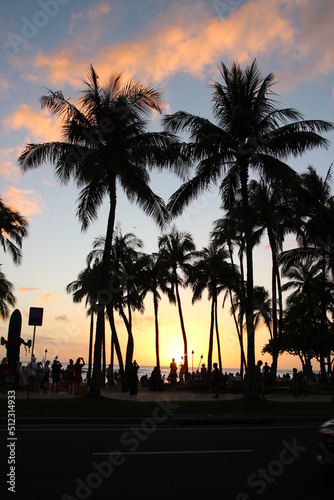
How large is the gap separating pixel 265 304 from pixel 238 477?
63.6m

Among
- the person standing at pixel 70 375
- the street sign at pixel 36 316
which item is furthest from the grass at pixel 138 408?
the person standing at pixel 70 375

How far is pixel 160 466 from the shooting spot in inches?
305

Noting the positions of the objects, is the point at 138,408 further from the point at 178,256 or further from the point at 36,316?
the point at 178,256

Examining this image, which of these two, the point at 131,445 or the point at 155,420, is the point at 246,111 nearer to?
the point at 155,420

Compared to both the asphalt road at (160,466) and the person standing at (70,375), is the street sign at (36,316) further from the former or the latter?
the person standing at (70,375)

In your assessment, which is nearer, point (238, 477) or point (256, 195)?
point (238, 477)

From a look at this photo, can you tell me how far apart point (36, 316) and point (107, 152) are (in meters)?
8.40

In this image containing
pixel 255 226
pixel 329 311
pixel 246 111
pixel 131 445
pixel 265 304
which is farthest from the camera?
pixel 265 304

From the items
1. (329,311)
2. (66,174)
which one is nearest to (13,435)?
(66,174)

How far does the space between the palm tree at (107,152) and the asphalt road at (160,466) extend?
10355 mm

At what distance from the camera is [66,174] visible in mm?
21688

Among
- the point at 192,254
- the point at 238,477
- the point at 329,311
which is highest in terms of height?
the point at 192,254

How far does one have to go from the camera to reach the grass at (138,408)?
577 inches

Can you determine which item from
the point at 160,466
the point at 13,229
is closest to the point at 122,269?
the point at 13,229
